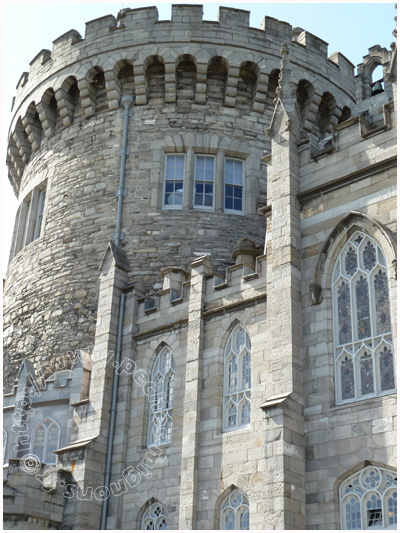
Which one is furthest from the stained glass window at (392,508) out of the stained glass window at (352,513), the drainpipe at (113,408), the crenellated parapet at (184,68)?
the crenellated parapet at (184,68)

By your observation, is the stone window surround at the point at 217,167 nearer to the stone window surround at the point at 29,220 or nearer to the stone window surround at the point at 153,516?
the stone window surround at the point at 29,220

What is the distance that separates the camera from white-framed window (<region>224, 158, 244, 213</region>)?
22.3m

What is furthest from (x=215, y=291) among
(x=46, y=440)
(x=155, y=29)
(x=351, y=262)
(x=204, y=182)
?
(x=155, y=29)

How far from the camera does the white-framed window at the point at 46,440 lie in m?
18.7

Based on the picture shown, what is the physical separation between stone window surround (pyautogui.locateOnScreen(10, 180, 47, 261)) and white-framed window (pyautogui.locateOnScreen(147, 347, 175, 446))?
7859 millimetres

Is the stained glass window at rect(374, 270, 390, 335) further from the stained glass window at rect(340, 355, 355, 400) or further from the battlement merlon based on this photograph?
the battlement merlon

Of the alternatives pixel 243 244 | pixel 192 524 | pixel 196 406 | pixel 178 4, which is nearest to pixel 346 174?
pixel 243 244

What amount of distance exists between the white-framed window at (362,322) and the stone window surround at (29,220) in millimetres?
11852

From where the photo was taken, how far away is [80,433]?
17672mm

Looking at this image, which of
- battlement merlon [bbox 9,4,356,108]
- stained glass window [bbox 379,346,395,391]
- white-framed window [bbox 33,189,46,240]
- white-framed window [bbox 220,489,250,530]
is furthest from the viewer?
white-framed window [bbox 33,189,46,240]

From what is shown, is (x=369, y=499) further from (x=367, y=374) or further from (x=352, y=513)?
(x=367, y=374)

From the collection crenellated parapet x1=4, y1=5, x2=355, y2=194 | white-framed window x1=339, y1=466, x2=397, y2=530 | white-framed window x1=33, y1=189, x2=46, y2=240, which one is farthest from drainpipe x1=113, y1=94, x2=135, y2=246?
white-framed window x1=339, y1=466, x2=397, y2=530

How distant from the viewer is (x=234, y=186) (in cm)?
2253

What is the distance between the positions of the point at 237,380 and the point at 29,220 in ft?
37.1
